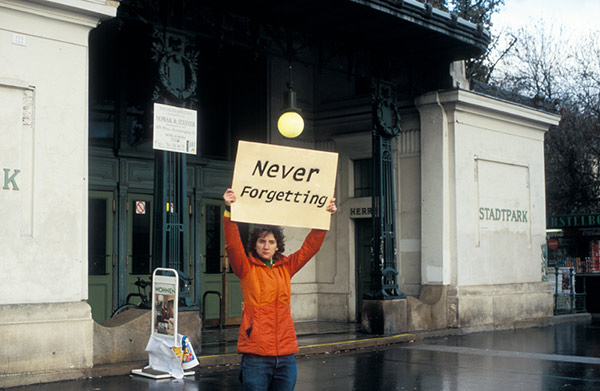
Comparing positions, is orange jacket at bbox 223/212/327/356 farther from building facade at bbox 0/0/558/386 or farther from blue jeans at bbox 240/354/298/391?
building facade at bbox 0/0/558/386

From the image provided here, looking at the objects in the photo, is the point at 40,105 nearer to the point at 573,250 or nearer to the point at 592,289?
the point at 592,289

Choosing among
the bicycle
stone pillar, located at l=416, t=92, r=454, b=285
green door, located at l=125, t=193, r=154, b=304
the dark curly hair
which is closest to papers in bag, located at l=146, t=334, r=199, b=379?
the bicycle

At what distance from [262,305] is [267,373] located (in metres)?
0.50

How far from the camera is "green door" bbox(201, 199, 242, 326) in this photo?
50.6ft

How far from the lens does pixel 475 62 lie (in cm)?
3391

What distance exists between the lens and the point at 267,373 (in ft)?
17.8

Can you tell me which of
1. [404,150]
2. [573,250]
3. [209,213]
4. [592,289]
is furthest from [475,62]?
[209,213]

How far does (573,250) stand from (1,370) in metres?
19.4

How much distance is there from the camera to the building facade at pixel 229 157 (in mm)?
9539

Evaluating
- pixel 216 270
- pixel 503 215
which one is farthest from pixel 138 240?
pixel 503 215

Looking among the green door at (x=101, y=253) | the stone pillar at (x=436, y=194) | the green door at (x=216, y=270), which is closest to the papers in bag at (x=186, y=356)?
the green door at (x=101, y=253)

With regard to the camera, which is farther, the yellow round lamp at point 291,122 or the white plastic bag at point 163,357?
the yellow round lamp at point 291,122

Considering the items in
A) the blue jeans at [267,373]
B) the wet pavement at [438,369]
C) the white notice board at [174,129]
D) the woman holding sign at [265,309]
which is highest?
the white notice board at [174,129]

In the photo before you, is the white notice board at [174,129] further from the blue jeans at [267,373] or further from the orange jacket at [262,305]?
the blue jeans at [267,373]
